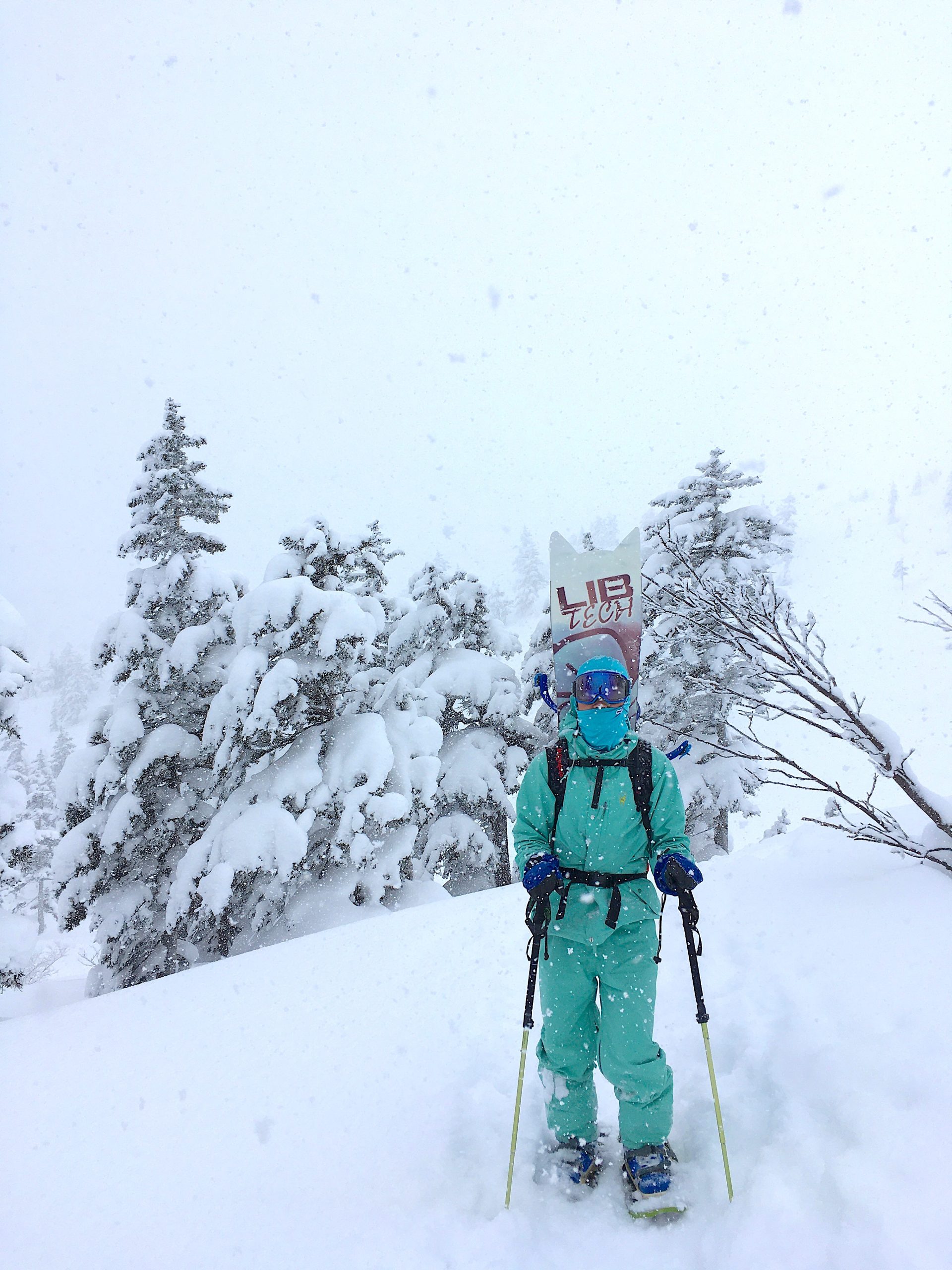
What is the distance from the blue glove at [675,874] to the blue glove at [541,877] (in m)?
0.49

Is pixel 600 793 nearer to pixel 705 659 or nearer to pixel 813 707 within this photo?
pixel 813 707

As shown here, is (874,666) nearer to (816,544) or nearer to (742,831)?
(742,831)

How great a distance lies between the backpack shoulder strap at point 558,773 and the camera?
330 centimetres

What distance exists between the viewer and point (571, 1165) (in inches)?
120

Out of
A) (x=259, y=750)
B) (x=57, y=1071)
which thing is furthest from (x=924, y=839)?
(x=259, y=750)

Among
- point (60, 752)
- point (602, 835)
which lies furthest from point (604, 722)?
point (60, 752)

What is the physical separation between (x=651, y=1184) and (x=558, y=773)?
73.6 inches

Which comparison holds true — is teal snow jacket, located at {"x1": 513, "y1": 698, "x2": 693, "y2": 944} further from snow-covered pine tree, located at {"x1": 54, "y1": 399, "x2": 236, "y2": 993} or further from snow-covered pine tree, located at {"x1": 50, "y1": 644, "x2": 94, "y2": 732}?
snow-covered pine tree, located at {"x1": 50, "y1": 644, "x2": 94, "y2": 732}

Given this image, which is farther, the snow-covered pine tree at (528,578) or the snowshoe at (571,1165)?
the snow-covered pine tree at (528,578)

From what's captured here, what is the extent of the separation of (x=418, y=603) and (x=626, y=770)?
11.3 meters

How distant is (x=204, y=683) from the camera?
1149 centimetres

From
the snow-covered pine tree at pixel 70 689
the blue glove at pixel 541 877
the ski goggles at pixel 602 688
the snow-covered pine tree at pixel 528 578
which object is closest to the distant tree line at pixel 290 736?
the ski goggles at pixel 602 688

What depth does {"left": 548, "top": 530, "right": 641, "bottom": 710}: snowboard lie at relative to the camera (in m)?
5.39

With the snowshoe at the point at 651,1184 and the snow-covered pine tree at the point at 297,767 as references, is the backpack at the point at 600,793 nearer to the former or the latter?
the snowshoe at the point at 651,1184
